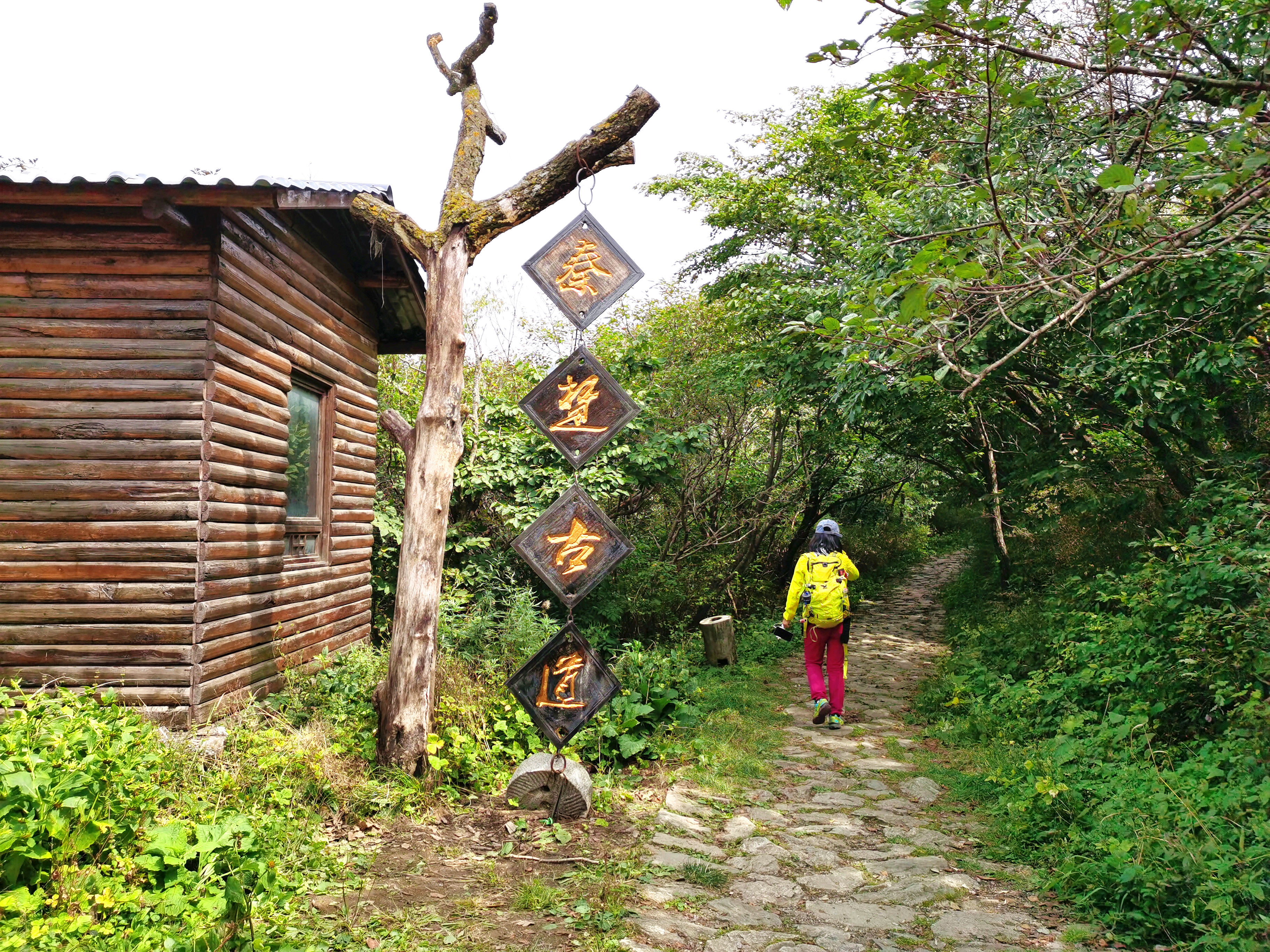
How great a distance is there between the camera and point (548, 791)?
5.57 metres

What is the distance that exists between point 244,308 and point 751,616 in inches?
355

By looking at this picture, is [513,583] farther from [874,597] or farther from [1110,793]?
[874,597]

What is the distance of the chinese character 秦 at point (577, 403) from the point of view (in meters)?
5.54

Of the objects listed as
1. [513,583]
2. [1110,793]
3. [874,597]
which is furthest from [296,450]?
[874,597]

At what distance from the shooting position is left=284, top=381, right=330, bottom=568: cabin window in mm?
7906

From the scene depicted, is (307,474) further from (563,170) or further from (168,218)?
(563,170)

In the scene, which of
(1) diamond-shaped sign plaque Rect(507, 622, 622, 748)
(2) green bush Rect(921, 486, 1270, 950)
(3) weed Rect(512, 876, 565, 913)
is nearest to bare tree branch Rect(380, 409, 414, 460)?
(1) diamond-shaped sign plaque Rect(507, 622, 622, 748)

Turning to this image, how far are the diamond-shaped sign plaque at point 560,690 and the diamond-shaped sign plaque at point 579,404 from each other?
1.31 m

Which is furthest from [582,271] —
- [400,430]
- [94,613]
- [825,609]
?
[94,613]

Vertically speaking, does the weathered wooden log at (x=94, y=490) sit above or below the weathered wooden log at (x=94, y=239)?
below

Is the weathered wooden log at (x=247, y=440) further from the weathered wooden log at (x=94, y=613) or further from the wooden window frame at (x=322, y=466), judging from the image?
the weathered wooden log at (x=94, y=613)

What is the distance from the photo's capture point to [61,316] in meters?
5.97

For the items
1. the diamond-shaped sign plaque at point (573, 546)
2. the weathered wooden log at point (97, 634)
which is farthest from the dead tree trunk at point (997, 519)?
the weathered wooden log at point (97, 634)

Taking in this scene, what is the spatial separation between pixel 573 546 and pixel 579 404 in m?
0.96
